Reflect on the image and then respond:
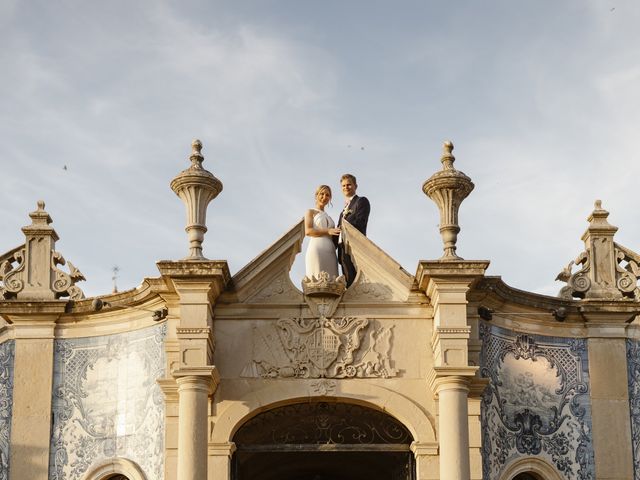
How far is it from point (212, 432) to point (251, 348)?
1.32 m

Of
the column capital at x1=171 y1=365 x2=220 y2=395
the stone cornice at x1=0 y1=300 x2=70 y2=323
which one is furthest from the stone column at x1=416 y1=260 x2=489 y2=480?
the stone cornice at x1=0 y1=300 x2=70 y2=323

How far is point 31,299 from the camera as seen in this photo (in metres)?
21.0

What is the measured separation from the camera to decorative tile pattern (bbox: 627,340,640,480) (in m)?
20.6

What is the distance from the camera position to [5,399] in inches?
817

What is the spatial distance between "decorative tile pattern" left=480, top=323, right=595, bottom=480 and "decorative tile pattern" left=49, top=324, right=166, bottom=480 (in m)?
4.67

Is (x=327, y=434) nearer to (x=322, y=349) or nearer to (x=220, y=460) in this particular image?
(x=322, y=349)

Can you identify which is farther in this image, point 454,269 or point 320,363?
point 320,363

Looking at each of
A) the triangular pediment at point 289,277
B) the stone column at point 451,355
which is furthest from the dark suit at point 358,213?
the stone column at point 451,355

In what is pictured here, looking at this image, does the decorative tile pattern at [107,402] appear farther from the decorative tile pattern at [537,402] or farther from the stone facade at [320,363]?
the decorative tile pattern at [537,402]

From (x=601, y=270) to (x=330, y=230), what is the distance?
420 centimetres

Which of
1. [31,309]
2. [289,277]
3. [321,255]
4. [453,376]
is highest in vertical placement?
[321,255]

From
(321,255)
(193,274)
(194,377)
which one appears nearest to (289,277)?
(321,255)

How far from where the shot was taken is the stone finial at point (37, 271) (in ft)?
69.2

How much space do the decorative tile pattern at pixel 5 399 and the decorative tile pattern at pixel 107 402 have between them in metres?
0.65
